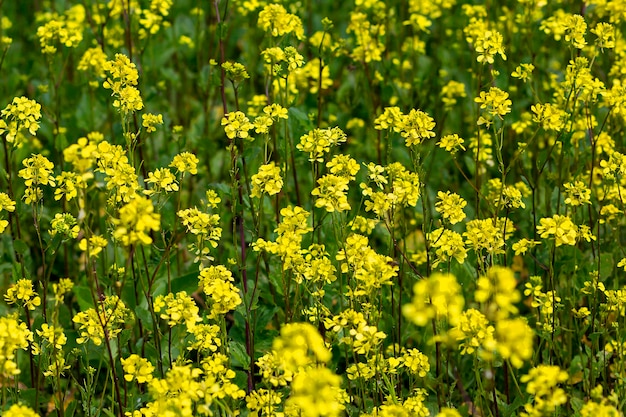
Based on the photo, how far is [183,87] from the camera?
6004mm

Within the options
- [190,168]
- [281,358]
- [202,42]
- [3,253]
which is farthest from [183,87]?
[281,358]

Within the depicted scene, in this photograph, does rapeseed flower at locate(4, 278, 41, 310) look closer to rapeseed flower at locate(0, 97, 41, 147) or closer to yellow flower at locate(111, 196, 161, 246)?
rapeseed flower at locate(0, 97, 41, 147)

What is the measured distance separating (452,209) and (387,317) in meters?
0.53

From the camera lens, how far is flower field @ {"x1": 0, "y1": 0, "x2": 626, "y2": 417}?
2939 mm

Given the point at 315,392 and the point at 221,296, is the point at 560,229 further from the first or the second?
the point at 315,392

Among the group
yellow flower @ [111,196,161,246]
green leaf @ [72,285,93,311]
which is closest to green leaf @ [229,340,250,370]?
green leaf @ [72,285,93,311]

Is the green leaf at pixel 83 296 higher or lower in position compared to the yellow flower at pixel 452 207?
lower

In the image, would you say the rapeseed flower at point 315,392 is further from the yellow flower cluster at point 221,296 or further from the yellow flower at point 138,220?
the yellow flower cluster at point 221,296

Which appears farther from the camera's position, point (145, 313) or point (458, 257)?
point (145, 313)

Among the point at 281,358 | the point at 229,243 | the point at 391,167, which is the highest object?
the point at 391,167

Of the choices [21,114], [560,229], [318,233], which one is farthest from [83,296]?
[560,229]

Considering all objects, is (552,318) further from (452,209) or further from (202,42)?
(202,42)

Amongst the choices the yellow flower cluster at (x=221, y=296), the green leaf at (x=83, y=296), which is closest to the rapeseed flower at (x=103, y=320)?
the yellow flower cluster at (x=221, y=296)

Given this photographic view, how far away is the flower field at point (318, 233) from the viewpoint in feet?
9.64
